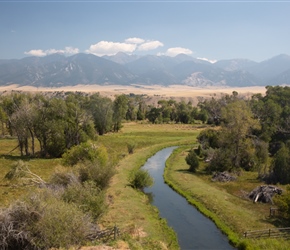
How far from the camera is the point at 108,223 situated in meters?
33.7

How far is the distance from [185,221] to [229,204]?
7529 millimetres

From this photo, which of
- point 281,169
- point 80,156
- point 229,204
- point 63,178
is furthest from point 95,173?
point 281,169

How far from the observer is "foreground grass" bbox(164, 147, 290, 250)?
3154 cm

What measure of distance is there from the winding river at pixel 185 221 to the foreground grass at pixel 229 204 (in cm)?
98

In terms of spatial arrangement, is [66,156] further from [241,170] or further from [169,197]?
[241,170]

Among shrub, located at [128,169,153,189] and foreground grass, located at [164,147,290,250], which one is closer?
foreground grass, located at [164,147,290,250]

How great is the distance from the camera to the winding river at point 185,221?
103 feet

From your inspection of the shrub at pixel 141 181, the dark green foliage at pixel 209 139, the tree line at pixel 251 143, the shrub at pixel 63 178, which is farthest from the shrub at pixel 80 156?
the dark green foliage at pixel 209 139

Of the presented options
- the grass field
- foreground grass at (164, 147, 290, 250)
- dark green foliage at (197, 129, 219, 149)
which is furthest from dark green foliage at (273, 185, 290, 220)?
dark green foliage at (197, 129, 219, 149)

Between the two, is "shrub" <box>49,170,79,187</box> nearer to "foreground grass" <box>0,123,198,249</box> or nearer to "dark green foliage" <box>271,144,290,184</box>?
"foreground grass" <box>0,123,198,249</box>

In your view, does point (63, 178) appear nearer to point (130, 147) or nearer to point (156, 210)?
point (156, 210)

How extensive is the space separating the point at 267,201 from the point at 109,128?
7579cm

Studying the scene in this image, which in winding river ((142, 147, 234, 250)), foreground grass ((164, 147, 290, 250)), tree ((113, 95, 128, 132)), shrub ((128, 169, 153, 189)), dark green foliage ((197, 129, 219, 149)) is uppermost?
tree ((113, 95, 128, 132))

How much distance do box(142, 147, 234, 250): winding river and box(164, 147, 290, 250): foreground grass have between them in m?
0.98
